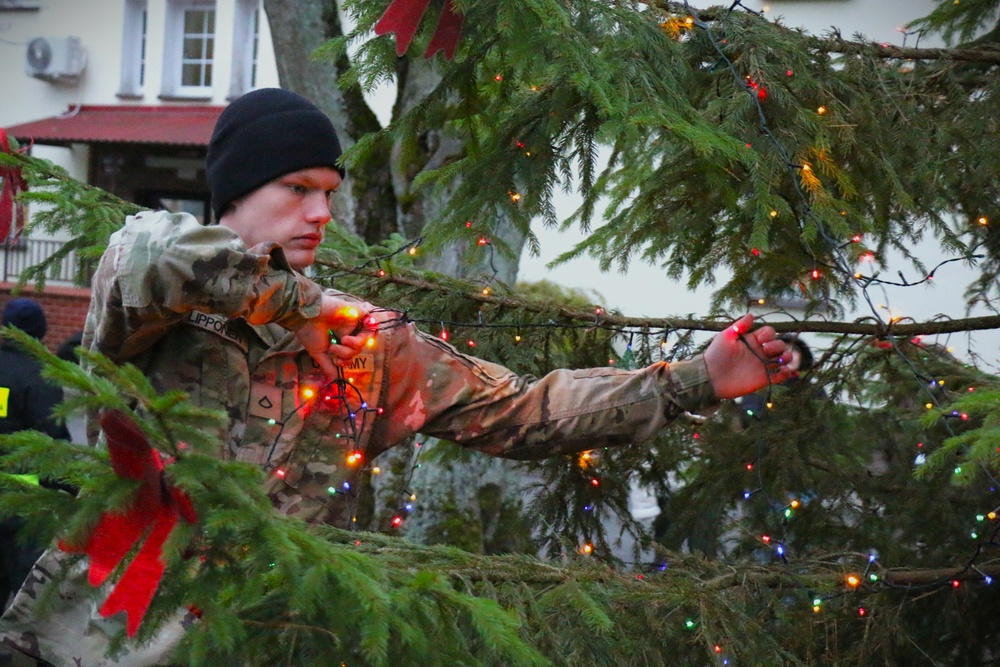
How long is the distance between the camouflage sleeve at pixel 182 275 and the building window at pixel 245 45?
15.0 metres

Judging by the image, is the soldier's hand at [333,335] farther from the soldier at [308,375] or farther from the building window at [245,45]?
the building window at [245,45]

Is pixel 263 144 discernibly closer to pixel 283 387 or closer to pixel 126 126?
pixel 283 387

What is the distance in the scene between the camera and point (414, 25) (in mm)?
2605

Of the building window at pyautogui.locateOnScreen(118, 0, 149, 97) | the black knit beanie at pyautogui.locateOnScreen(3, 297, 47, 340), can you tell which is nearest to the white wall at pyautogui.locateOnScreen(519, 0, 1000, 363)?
the black knit beanie at pyautogui.locateOnScreen(3, 297, 47, 340)

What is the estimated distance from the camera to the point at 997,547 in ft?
9.59

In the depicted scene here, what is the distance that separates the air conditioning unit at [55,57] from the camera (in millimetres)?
16453

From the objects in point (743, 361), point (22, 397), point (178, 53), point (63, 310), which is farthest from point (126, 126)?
point (743, 361)

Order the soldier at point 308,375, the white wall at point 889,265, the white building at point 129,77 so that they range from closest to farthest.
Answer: the soldier at point 308,375 < the white wall at point 889,265 < the white building at point 129,77

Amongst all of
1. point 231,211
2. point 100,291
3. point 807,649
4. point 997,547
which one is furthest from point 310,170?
point 997,547

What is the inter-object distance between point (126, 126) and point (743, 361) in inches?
614

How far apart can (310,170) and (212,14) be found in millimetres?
15470

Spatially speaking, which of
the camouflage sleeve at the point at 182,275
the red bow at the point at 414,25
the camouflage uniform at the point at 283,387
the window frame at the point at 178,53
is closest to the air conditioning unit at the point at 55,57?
the window frame at the point at 178,53

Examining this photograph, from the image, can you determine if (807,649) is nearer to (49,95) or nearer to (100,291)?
(100,291)

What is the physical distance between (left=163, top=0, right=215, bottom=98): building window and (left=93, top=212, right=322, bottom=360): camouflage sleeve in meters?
15.7
